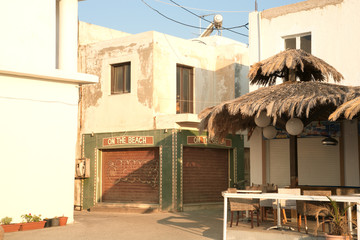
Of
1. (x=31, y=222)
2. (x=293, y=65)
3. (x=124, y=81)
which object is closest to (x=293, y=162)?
(x=293, y=65)

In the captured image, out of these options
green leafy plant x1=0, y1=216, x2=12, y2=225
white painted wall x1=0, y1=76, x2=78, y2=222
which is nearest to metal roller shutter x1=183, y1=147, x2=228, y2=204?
white painted wall x1=0, y1=76, x2=78, y2=222

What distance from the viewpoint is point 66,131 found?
13547 millimetres

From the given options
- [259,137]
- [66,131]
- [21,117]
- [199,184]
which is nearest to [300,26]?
[259,137]

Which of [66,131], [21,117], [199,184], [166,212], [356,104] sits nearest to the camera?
[356,104]

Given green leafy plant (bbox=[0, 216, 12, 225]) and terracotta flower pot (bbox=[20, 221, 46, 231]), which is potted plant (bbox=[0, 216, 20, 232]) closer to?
green leafy plant (bbox=[0, 216, 12, 225])

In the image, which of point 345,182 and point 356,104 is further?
point 345,182

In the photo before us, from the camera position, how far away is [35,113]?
1291 centimetres

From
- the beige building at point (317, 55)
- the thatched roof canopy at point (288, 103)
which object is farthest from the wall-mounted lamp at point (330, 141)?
the thatched roof canopy at point (288, 103)

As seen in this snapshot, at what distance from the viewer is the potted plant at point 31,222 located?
12203mm

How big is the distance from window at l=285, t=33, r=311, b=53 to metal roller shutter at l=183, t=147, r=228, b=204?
18.2 feet

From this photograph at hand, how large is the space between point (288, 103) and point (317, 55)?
229 inches

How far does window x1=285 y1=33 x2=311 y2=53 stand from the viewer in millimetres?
16359

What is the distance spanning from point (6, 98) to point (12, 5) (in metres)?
2.51

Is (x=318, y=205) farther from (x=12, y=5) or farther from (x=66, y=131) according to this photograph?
(x=12, y=5)
